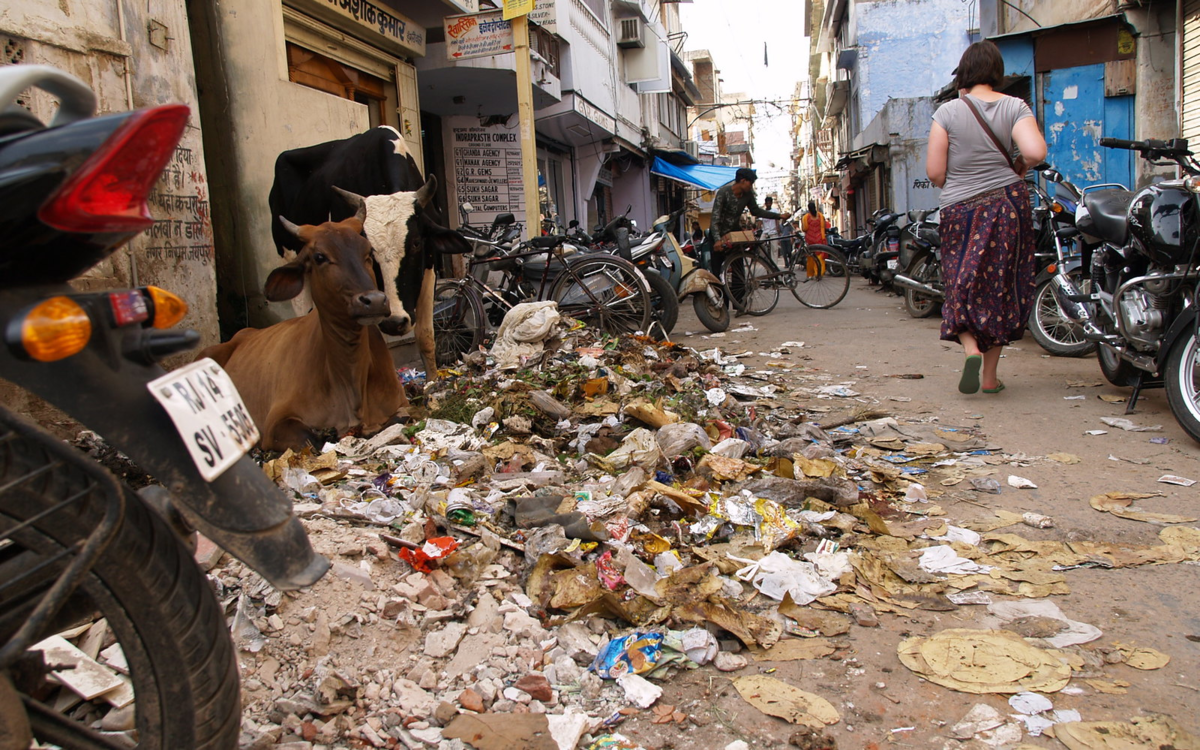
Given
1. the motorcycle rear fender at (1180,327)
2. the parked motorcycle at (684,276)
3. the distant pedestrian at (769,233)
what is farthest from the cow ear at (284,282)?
the distant pedestrian at (769,233)

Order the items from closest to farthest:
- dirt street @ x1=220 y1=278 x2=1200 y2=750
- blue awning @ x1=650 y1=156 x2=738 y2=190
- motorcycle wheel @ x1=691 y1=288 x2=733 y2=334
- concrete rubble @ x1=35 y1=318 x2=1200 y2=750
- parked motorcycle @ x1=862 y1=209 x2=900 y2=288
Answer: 1. dirt street @ x1=220 y1=278 x2=1200 y2=750
2. concrete rubble @ x1=35 y1=318 x2=1200 y2=750
3. motorcycle wheel @ x1=691 y1=288 x2=733 y2=334
4. parked motorcycle @ x1=862 y1=209 x2=900 y2=288
5. blue awning @ x1=650 y1=156 x2=738 y2=190

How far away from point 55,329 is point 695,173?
24.5 meters

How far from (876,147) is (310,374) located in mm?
20767

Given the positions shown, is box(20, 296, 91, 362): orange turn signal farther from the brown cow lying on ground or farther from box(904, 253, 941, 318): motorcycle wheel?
box(904, 253, 941, 318): motorcycle wheel

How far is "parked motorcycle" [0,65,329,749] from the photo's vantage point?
1.21 metres

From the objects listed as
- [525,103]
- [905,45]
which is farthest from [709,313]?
[905,45]

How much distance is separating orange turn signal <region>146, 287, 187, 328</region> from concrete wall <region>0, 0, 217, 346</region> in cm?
376

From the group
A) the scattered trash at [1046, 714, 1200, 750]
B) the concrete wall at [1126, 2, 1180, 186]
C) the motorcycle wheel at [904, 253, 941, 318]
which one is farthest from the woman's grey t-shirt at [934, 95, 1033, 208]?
the concrete wall at [1126, 2, 1180, 186]

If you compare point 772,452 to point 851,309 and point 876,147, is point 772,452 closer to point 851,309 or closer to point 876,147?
point 851,309

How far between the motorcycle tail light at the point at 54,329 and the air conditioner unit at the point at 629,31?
22.6 metres

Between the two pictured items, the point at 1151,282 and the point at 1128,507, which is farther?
→ the point at 1151,282

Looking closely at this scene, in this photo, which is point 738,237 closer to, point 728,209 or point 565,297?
Result: point 728,209

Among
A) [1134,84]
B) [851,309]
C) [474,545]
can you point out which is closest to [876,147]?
[1134,84]

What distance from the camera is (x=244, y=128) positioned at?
22.1 feet
